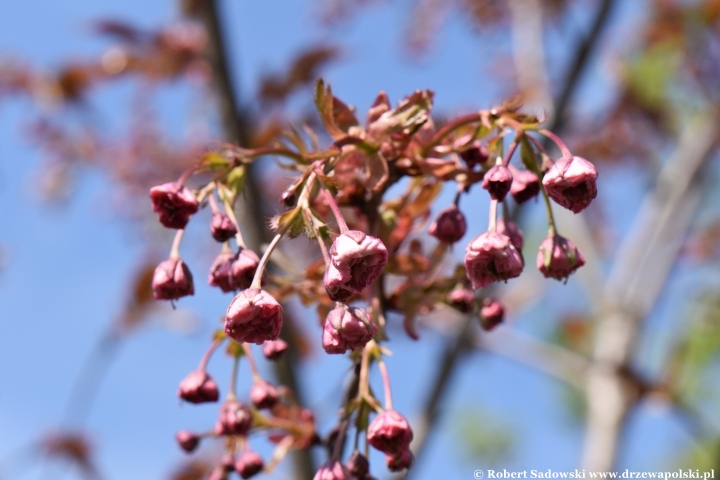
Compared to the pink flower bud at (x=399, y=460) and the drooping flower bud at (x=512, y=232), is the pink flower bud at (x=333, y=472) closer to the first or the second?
the pink flower bud at (x=399, y=460)

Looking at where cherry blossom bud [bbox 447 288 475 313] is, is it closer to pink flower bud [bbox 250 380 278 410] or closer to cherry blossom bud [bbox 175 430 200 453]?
pink flower bud [bbox 250 380 278 410]

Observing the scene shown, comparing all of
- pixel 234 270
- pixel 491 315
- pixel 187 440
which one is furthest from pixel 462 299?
pixel 187 440

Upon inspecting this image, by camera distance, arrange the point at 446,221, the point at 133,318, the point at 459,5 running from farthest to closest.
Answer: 1. the point at 459,5
2. the point at 133,318
3. the point at 446,221

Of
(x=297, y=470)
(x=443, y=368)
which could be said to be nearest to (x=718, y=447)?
(x=443, y=368)

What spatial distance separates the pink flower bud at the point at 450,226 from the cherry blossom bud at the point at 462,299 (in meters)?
0.07

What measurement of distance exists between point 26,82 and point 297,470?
10.6 feet

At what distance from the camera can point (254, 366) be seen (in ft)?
3.59

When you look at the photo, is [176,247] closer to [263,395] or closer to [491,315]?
[263,395]

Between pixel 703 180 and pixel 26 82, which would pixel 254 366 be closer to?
pixel 703 180

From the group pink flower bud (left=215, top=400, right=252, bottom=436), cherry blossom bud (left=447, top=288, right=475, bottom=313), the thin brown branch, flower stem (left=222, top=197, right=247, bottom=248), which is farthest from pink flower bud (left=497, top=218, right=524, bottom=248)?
the thin brown branch

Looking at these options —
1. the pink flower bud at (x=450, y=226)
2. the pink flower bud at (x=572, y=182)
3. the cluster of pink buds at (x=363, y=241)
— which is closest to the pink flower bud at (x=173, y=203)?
the cluster of pink buds at (x=363, y=241)

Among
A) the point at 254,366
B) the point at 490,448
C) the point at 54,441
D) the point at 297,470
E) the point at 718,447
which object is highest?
the point at 254,366

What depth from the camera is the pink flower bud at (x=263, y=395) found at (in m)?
1.08

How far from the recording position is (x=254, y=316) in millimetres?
829
